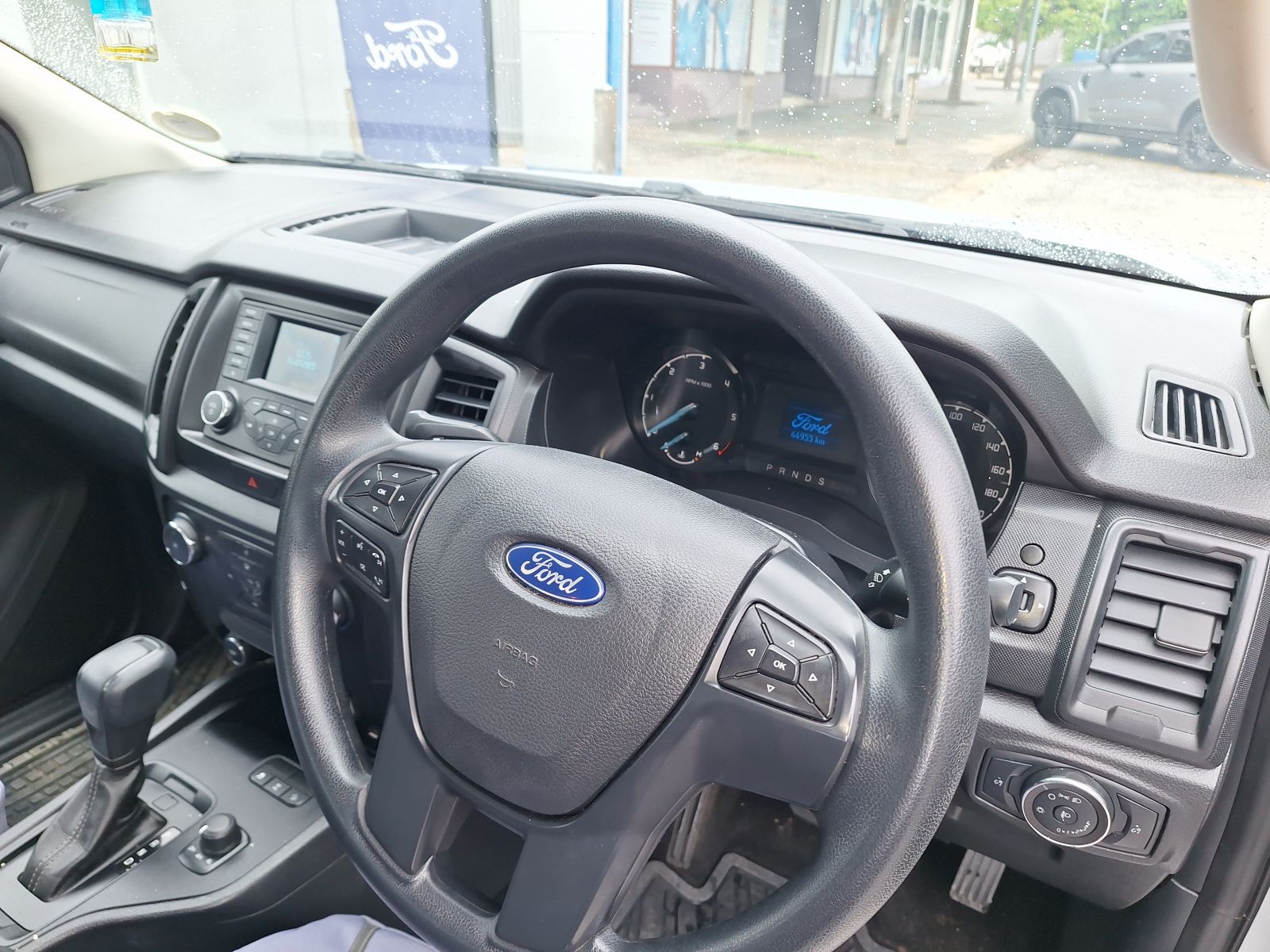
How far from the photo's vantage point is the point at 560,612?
731 millimetres

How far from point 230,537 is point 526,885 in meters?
0.88

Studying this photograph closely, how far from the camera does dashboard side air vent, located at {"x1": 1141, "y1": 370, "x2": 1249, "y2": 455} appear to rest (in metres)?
0.92

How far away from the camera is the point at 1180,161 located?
112 centimetres

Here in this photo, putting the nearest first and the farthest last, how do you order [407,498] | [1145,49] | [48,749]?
1. [407,498]
2. [1145,49]
3. [48,749]

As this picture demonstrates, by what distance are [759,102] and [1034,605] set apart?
3.26 ft

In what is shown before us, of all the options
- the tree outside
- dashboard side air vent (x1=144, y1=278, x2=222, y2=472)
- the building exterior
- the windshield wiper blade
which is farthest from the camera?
the windshield wiper blade

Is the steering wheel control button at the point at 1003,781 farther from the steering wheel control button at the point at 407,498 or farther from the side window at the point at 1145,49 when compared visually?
the side window at the point at 1145,49

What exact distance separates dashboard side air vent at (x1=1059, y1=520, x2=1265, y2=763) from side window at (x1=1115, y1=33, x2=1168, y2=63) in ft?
1.87

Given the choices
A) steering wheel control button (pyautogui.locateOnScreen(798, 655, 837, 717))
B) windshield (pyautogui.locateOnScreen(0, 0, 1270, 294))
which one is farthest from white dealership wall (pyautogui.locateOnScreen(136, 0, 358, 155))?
steering wheel control button (pyautogui.locateOnScreen(798, 655, 837, 717))

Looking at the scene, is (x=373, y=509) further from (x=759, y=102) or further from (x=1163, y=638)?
(x=759, y=102)

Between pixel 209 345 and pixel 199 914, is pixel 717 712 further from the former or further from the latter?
pixel 209 345

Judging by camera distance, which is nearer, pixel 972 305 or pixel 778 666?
pixel 778 666

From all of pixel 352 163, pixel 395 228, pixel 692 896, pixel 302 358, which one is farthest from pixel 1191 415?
pixel 352 163

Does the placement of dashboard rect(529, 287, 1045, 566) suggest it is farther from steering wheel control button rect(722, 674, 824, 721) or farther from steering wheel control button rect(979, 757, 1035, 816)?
steering wheel control button rect(722, 674, 824, 721)
